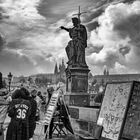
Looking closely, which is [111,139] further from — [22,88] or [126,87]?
[22,88]

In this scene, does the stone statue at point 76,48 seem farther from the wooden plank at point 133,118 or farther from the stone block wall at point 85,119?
the wooden plank at point 133,118

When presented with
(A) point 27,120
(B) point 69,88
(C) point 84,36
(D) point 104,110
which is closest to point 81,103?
(B) point 69,88

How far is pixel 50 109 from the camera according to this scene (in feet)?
25.8

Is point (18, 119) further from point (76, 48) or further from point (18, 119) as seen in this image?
point (76, 48)

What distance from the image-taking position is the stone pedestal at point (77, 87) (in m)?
15.6

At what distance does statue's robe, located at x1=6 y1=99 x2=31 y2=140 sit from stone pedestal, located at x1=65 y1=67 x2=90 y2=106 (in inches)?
417

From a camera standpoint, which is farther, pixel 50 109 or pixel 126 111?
pixel 50 109

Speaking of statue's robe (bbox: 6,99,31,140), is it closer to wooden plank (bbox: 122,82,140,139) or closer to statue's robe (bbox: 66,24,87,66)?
wooden plank (bbox: 122,82,140,139)

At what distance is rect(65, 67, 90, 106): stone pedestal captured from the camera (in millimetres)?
15602

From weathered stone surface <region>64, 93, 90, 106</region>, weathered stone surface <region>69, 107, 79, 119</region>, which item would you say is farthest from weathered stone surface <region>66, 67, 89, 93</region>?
weathered stone surface <region>69, 107, 79, 119</region>

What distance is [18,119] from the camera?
488cm

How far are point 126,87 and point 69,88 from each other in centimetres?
1070

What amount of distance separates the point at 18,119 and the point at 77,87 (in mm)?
11066

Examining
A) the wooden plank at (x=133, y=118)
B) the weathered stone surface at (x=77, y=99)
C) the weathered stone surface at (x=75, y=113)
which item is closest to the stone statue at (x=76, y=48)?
the weathered stone surface at (x=77, y=99)
